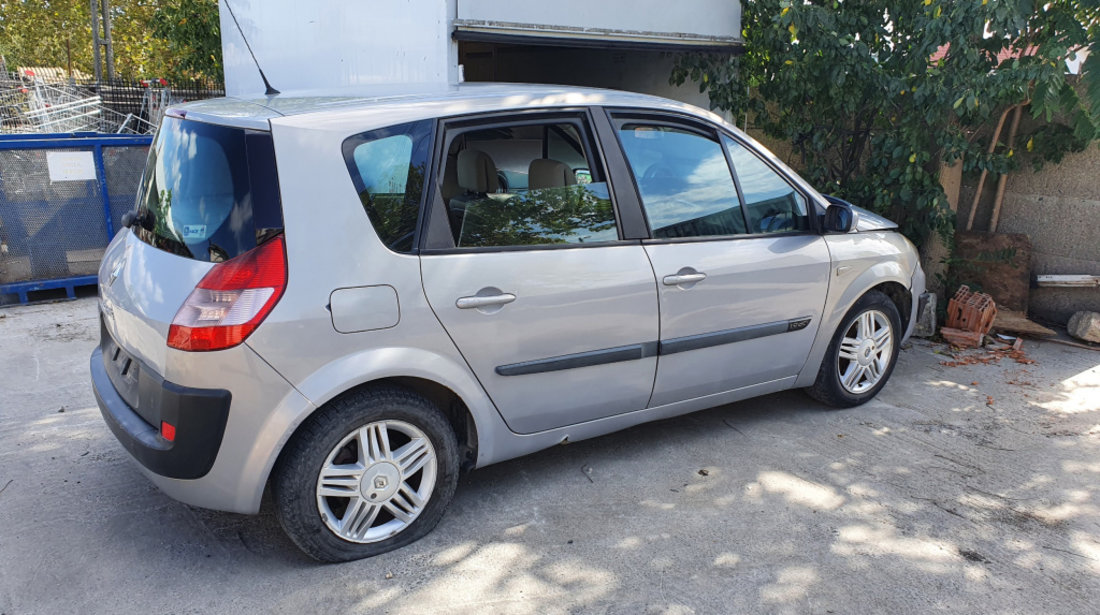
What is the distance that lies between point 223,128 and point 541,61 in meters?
7.44

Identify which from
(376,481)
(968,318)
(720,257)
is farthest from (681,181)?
(968,318)

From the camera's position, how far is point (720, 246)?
3.85 m

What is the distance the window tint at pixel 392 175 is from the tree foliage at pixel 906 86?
3.94m

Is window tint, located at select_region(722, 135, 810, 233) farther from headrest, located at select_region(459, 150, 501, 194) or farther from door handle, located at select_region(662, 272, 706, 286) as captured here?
headrest, located at select_region(459, 150, 501, 194)

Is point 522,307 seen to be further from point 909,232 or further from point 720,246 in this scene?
point 909,232

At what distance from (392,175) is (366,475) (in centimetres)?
111

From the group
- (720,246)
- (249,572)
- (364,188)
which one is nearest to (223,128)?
(364,188)

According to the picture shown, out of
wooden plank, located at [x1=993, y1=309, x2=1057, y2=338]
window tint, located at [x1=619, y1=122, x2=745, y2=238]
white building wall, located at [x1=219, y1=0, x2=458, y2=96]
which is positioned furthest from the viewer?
wooden plank, located at [x1=993, y1=309, x2=1057, y2=338]

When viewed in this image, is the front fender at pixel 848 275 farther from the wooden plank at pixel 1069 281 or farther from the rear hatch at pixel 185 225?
the rear hatch at pixel 185 225

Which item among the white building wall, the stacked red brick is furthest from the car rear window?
the stacked red brick

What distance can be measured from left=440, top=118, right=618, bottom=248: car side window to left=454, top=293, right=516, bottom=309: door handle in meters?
0.21

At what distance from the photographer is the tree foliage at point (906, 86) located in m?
5.61

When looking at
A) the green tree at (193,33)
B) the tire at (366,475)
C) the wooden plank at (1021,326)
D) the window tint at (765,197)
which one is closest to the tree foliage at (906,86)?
the wooden plank at (1021,326)

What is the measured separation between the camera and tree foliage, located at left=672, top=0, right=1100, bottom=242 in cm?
561
